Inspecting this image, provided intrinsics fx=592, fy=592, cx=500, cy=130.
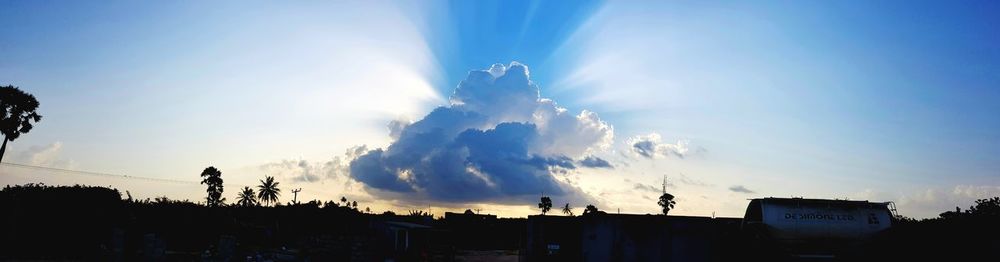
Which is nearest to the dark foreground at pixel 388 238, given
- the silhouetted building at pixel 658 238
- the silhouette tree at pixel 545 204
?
the silhouetted building at pixel 658 238

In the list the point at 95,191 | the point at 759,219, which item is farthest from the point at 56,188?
the point at 759,219

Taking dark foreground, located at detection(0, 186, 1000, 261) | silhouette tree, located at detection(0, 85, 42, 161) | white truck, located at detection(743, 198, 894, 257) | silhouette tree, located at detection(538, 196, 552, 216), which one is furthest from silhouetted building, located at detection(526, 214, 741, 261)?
silhouette tree, located at detection(538, 196, 552, 216)

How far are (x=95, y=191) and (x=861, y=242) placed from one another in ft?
133

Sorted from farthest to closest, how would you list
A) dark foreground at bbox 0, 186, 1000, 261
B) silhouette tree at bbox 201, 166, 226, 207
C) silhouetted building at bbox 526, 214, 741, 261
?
1. silhouette tree at bbox 201, 166, 226, 207
2. silhouetted building at bbox 526, 214, 741, 261
3. dark foreground at bbox 0, 186, 1000, 261

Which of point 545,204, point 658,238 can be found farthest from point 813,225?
point 545,204

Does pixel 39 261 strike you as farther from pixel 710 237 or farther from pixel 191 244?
pixel 710 237

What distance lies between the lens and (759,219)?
23.6 metres

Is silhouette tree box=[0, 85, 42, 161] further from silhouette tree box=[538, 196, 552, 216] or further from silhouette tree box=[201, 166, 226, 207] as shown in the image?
silhouette tree box=[538, 196, 552, 216]

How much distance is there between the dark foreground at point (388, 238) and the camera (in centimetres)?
2175

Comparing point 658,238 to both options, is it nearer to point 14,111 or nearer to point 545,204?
point 14,111

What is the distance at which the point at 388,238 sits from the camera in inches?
1242

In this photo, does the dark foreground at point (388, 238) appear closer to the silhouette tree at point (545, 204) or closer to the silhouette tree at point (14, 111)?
the silhouette tree at point (14, 111)

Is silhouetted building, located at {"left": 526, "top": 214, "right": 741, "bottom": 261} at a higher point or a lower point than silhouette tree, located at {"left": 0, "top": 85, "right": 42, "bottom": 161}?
lower

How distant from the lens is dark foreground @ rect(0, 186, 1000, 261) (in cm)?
2175
